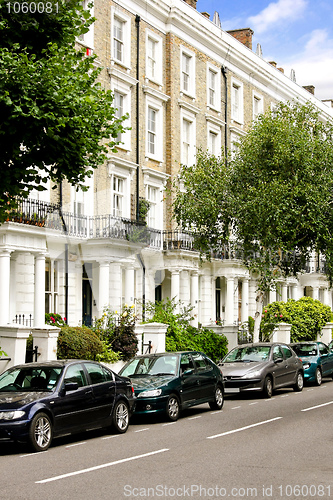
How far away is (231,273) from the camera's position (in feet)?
124

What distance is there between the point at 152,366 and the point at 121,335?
6.92 meters

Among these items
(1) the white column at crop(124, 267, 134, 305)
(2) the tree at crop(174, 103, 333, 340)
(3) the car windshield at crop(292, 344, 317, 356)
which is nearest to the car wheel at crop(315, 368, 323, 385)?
(3) the car windshield at crop(292, 344, 317, 356)

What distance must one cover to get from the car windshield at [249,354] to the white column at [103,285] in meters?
7.22

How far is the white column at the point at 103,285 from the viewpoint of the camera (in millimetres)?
28047

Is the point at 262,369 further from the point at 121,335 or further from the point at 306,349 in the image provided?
the point at 306,349

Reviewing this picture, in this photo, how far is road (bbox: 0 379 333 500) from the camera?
334 inches

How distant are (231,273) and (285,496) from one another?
30.0 meters

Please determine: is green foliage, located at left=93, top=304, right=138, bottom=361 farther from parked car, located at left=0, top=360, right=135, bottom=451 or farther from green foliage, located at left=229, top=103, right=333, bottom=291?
parked car, located at left=0, top=360, right=135, bottom=451

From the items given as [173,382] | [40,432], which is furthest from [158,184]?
[40,432]

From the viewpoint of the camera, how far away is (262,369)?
20406 mm

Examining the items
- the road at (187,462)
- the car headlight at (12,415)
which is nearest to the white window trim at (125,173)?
the road at (187,462)

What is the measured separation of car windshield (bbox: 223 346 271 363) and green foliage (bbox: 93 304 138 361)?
3313 millimetres

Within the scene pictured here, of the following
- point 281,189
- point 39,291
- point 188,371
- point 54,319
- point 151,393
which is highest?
point 281,189

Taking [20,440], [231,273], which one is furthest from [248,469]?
[231,273]
